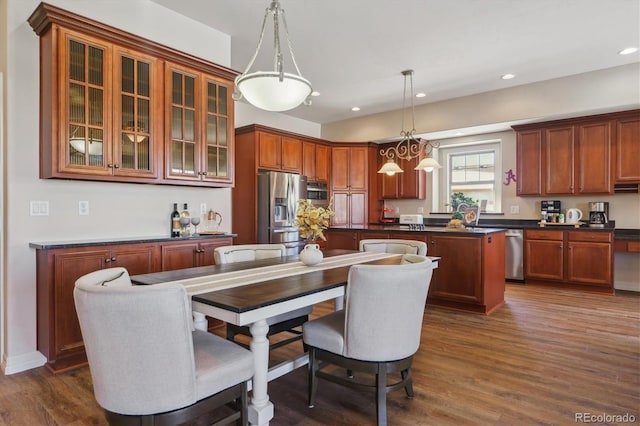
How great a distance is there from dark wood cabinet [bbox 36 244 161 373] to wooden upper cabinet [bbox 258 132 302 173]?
2799 millimetres

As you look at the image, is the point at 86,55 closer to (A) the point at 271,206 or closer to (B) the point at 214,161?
(B) the point at 214,161

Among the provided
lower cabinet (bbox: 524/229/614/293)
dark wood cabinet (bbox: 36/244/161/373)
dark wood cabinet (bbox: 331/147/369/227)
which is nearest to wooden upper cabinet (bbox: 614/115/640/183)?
lower cabinet (bbox: 524/229/614/293)

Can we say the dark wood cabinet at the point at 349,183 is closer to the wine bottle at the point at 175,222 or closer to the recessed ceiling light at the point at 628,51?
the wine bottle at the point at 175,222

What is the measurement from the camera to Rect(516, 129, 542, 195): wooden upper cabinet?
218 inches

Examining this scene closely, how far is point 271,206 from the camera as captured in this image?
197 inches

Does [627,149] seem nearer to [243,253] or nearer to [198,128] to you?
[243,253]

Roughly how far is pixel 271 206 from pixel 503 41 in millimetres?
3324

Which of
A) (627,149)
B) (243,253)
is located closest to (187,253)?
(243,253)

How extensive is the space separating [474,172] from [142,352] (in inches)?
251

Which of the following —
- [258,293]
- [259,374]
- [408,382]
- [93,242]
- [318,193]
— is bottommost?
[408,382]

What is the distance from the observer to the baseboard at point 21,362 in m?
2.55

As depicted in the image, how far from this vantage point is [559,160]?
5355 millimetres

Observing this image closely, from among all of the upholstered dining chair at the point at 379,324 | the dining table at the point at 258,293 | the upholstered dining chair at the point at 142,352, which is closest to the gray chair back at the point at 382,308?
the upholstered dining chair at the point at 379,324

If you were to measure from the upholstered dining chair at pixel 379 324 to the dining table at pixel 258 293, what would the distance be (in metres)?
0.21
